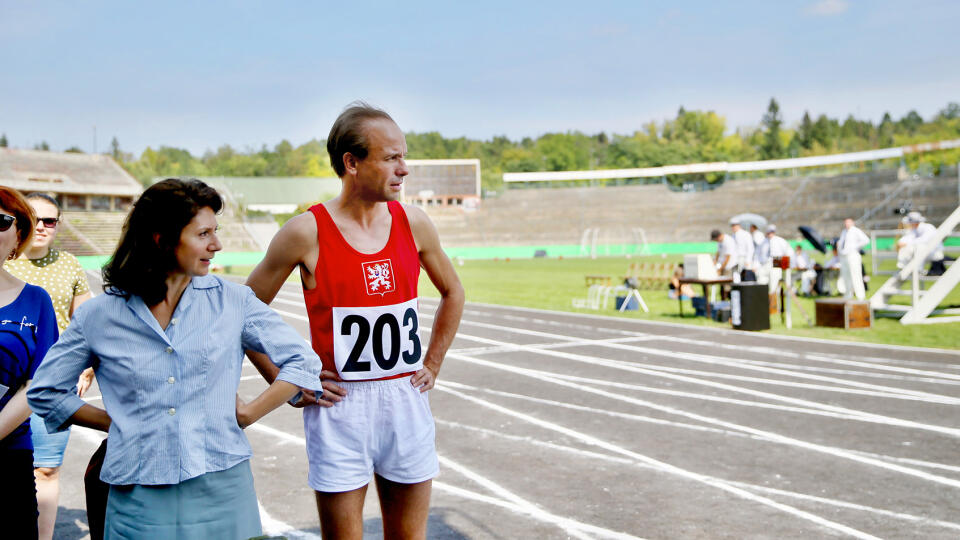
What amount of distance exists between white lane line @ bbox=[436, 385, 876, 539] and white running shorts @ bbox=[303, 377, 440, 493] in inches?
122

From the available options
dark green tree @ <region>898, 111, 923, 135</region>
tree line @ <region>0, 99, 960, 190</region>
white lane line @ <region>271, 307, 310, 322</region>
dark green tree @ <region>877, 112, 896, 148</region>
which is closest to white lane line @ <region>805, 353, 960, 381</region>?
white lane line @ <region>271, 307, 310, 322</region>

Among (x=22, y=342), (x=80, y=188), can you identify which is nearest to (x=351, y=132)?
(x=22, y=342)

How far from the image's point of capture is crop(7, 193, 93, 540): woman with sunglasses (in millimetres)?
4230

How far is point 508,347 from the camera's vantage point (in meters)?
13.8

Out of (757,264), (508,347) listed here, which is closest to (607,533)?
(508,347)

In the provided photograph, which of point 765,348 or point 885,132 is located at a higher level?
point 885,132

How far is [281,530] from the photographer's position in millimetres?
5074

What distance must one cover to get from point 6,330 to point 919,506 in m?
5.37

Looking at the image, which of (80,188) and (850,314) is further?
(80,188)

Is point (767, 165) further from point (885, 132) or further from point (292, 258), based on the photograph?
point (292, 258)

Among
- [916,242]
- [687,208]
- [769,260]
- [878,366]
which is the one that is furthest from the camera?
[687,208]

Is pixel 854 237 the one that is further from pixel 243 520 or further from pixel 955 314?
pixel 243 520

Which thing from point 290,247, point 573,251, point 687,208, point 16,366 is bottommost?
point 16,366

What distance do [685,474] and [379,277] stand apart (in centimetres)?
388
